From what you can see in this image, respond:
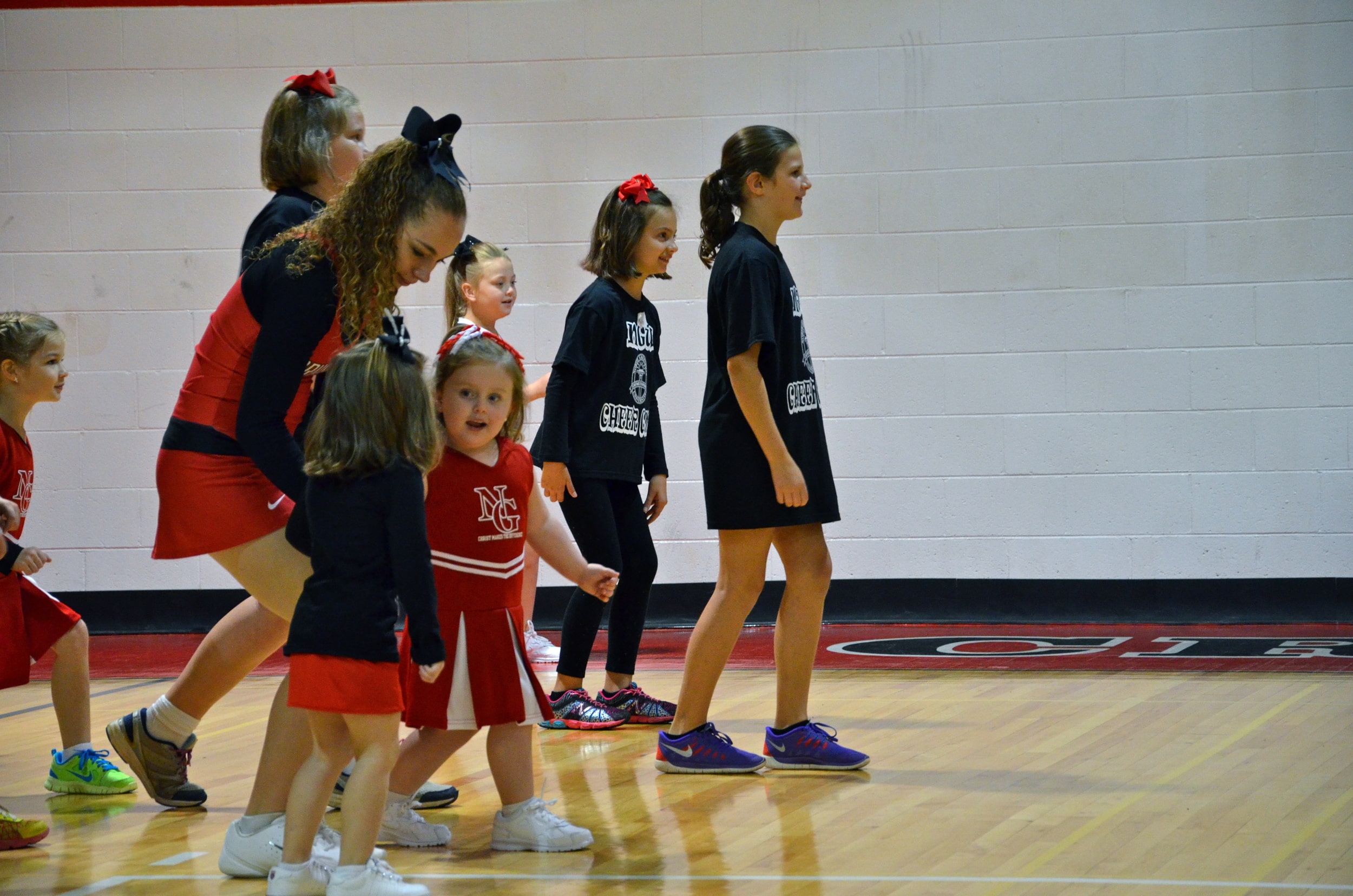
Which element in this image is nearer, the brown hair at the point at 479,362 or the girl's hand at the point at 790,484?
the brown hair at the point at 479,362

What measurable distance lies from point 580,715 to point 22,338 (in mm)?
1774

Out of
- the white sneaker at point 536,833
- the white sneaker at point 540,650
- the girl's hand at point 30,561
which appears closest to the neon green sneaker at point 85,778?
the girl's hand at point 30,561

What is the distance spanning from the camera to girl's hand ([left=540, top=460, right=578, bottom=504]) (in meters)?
3.82

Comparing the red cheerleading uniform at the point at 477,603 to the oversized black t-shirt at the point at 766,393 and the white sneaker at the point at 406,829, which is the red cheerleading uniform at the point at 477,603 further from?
the oversized black t-shirt at the point at 766,393

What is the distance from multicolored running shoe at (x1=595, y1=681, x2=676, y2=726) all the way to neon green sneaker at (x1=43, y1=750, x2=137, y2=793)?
1331 millimetres

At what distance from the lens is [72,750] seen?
3291 millimetres

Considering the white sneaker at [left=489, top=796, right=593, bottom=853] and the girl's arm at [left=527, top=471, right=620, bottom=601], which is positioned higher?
the girl's arm at [left=527, top=471, right=620, bottom=601]

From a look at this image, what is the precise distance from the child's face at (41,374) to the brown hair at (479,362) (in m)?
1.16

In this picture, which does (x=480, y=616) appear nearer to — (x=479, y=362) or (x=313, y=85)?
(x=479, y=362)

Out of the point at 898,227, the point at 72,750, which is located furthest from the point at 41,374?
the point at 898,227

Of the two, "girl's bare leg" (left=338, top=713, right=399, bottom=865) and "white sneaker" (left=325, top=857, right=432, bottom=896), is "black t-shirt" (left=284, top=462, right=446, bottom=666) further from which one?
"white sneaker" (left=325, top=857, right=432, bottom=896)

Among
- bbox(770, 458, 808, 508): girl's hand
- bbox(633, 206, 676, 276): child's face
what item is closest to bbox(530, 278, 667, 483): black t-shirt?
bbox(633, 206, 676, 276): child's face

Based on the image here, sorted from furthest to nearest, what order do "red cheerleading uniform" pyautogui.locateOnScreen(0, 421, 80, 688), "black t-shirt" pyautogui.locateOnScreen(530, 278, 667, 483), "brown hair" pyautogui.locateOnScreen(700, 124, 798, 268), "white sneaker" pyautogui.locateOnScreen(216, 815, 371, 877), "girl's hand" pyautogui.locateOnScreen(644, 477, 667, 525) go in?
"girl's hand" pyautogui.locateOnScreen(644, 477, 667, 525) < "black t-shirt" pyautogui.locateOnScreen(530, 278, 667, 483) < "brown hair" pyautogui.locateOnScreen(700, 124, 798, 268) < "red cheerleading uniform" pyautogui.locateOnScreen(0, 421, 80, 688) < "white sneaker" pyautogui.locateOnScreen(216, 815, 371, 877)

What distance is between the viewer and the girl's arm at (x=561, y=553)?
A: 107 inches
